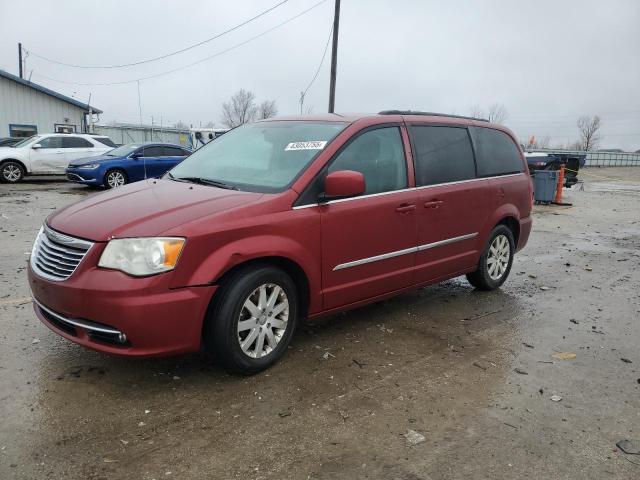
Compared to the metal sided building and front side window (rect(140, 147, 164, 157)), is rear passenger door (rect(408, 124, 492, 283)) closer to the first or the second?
front side window (rect(140, 147, 164, 157))

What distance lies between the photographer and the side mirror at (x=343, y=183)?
3.72 m

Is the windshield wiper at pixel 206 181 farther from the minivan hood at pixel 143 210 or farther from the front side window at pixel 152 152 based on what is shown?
the front side window at pixel 152 152

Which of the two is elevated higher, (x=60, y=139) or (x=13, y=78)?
(x=13, y=78)

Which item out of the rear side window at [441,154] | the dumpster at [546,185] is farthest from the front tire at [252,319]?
the dumpster at [546,185]

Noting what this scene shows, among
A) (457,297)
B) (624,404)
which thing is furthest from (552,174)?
(624,404)

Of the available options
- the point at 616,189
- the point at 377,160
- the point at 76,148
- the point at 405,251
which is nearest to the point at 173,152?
the point at 76,148

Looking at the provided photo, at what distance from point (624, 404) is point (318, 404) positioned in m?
1.99

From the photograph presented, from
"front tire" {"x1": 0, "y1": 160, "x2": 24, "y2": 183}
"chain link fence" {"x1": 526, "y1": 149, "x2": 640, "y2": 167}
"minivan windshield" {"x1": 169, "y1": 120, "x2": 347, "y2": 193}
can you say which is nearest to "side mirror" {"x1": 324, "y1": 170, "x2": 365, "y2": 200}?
"minivan windshield" {"x1": 169, "y1": 120, "x2": 347, "y2": 193}

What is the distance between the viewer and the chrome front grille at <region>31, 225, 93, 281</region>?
3.22 metres

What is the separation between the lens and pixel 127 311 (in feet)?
9.98

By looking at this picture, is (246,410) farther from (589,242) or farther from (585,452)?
(589,242)

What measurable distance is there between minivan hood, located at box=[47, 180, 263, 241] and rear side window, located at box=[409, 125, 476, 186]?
1718 mm

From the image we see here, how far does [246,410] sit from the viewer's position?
320 cm

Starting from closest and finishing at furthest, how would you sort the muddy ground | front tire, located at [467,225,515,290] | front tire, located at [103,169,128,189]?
the muddy ground < front tire, located at [467,225,515,290] < front tire, located at [103,169,128,189]
